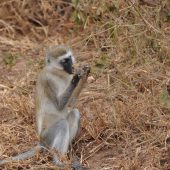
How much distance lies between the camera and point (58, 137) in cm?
639

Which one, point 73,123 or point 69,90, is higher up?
point 69,90

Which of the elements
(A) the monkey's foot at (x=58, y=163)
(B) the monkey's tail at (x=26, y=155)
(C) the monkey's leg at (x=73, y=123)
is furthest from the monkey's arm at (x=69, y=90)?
(A) the monkey's foot at (x=58, y=163)

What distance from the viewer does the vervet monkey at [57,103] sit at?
637 centimetres

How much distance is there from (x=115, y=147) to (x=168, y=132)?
54 centimetres

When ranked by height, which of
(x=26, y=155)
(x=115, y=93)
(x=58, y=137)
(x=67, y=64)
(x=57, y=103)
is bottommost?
(x=26, y=155)

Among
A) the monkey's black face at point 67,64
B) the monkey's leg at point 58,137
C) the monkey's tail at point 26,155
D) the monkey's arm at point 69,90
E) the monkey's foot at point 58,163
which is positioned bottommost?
the monkey's tail at point 26,155

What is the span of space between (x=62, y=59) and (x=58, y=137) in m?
0.71

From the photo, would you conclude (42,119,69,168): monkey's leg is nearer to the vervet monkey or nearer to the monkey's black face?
the vervet monkey

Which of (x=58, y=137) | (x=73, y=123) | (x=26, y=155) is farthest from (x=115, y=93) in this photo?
(x=26, y=155)

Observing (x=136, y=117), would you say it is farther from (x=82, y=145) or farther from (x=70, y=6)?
(x=70, y=6)

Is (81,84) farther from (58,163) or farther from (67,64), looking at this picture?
(58,163)

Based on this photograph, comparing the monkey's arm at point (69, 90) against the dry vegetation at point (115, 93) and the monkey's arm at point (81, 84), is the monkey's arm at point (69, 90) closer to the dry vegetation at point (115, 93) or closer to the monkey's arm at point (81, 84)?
the monkey's arm at point (81, 84)

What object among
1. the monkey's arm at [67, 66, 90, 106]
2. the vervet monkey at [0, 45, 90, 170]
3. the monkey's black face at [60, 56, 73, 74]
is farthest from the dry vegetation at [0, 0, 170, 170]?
the monkey's black face at [60, 56, 73, 74]

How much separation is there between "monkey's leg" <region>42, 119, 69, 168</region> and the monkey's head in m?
0.50
